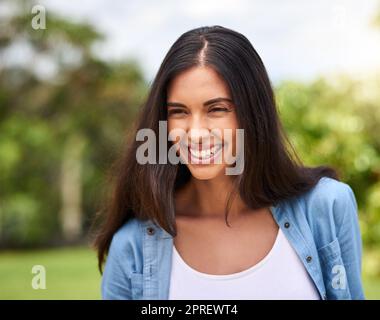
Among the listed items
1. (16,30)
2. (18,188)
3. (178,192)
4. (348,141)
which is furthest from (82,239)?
(178,192)

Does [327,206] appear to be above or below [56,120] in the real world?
below

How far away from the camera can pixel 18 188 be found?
1305cm

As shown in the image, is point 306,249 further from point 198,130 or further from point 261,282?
point 198,130

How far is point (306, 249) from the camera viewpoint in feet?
6.38

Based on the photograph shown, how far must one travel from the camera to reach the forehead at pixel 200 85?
1.86m

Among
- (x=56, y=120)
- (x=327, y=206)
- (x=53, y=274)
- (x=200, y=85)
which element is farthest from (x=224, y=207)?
(x=56, y=120)

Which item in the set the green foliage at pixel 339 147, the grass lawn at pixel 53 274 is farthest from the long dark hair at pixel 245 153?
the grass lawn at pixel 53 274

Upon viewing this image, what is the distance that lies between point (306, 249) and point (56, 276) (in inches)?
325

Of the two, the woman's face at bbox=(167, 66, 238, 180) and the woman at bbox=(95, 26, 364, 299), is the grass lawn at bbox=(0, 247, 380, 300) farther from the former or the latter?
the woman's face at bbox=(167, 66, 238, 180)

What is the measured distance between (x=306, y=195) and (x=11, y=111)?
12.2 meters

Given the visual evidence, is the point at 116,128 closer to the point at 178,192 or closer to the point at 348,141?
the point at 348,141

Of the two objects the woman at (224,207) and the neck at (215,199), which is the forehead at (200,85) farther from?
the neck at (215,199)

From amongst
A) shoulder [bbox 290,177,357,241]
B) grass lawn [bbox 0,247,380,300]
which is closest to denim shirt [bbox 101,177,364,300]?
shoulder [bbox 290,177,357,241]
